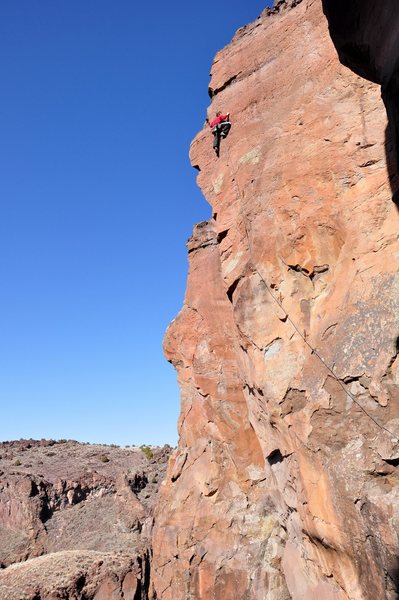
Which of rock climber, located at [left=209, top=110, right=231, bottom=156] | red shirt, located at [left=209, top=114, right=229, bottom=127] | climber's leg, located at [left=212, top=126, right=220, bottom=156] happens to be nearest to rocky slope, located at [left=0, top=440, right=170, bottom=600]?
climber's leg, located at [left=212, top=126, right=220, bottom=156]

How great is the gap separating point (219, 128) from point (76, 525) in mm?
29501

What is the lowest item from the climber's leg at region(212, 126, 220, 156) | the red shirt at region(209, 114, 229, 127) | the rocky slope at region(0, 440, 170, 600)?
the rocky slope at region(0, 440, 170, 600)

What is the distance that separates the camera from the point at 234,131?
16109 millimetres

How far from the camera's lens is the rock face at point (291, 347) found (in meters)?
9.95

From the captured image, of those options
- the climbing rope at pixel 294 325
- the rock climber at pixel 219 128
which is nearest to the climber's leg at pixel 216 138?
the rock climber at pixel 219 128

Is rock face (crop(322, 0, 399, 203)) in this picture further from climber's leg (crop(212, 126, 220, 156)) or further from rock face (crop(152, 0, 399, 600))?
climber's leg (crop(212, 126, 220, 156))

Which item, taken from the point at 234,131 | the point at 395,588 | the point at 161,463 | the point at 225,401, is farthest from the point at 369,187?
the point at 161,463

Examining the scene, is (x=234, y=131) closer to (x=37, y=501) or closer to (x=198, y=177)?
(x=198, y=177)

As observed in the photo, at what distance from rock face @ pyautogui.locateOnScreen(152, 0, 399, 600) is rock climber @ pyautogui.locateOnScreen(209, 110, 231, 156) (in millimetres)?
354

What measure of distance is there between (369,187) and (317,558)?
28.9ft

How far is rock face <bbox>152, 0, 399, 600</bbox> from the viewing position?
9.95 meters

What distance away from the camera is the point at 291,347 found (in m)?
12.3

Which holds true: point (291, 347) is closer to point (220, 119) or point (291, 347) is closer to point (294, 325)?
point (294, 325)

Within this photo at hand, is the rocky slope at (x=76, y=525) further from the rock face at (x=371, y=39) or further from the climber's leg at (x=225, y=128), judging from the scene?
the rock face at (x=371, y=39)
